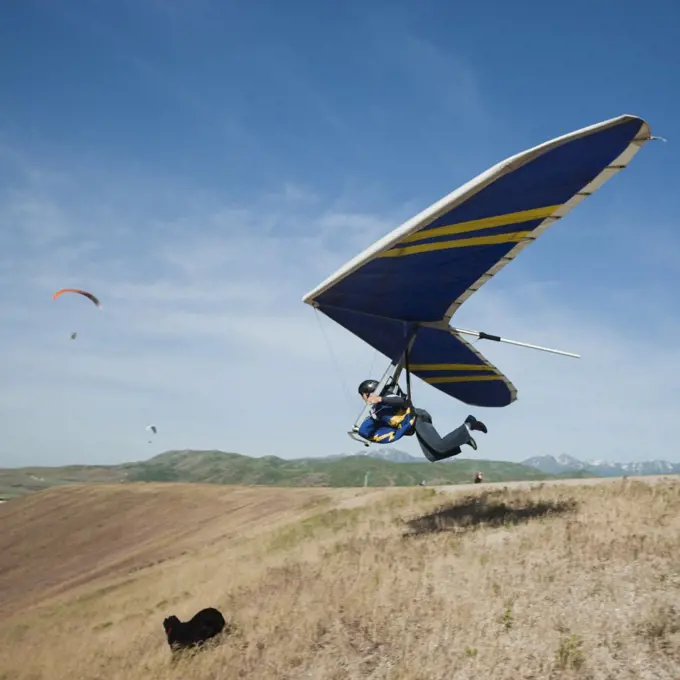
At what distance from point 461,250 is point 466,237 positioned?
468mm

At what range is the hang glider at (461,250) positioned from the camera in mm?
9914

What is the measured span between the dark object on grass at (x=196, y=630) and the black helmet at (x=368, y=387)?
598 centimetres

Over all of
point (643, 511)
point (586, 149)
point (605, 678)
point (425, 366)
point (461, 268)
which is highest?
point (586, 149)

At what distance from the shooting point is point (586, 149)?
32.4 feet

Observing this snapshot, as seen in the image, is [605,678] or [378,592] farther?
[378,592]

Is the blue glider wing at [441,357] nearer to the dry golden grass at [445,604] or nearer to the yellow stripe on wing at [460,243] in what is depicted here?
the yellow stripe on wing at [460,243]

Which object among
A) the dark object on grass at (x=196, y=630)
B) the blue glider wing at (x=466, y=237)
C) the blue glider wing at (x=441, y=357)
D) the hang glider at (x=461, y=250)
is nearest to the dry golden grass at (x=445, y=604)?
the dark object on grass at (x=196, y=630)

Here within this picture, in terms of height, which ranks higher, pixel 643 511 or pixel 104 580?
pixel 643 511

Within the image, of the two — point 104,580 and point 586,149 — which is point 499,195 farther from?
point 104,580

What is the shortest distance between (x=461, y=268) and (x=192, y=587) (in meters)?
13.6

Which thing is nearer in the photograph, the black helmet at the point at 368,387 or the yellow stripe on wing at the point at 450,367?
the black helmet at the point at 368,387

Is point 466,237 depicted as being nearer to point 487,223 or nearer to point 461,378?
point 487,223

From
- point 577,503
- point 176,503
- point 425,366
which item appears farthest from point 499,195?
point 176,503

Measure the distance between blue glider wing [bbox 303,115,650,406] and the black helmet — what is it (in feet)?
4.87
